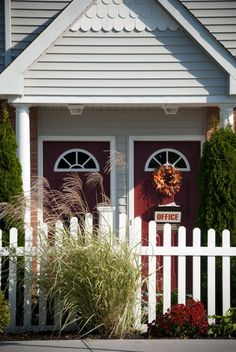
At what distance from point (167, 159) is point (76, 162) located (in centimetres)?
Result: 145

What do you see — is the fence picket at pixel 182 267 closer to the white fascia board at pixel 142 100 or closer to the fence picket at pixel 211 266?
the fence picket at pixel 211 266

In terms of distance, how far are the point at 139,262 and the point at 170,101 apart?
3.32m

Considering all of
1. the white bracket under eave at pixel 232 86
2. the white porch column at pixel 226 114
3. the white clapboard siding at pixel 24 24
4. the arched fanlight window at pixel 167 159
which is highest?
the white clapboard siding at pixel 24 24

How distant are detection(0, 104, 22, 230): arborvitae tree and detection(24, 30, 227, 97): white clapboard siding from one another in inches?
34.5

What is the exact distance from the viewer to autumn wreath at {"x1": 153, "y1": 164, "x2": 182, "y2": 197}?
12.9m

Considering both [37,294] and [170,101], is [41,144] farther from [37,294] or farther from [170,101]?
[37,294]

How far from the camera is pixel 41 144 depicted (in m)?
13.1

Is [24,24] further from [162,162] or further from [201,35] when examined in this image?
[162,162]

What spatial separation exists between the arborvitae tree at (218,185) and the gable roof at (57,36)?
3.75 ft

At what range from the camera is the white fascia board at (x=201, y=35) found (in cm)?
1163

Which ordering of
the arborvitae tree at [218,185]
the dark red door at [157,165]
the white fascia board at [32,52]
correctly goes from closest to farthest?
the arborvitae tree at [218,185] < the white fascia board at [32,52] < the dark red door at [157,165]

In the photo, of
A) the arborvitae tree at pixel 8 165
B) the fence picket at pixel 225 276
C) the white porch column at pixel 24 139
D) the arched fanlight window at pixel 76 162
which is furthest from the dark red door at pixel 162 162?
the fence picket at pixel 225 276

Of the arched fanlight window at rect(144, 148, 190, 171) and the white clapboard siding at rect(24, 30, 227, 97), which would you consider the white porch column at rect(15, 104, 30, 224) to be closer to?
the white clapboard siding at rect(24, 30, 227, 97)

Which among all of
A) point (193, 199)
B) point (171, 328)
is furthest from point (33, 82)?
point (171, 328)
